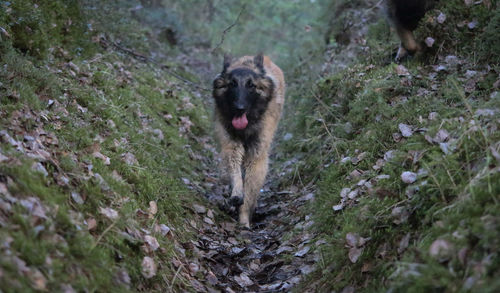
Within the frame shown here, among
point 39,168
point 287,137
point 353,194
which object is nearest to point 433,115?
point 353,194

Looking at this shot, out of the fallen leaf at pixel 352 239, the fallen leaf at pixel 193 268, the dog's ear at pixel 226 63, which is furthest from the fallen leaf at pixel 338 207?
the dog's ear at pixel 226 63

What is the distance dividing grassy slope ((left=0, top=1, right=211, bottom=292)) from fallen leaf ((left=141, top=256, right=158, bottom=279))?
1.4 inches

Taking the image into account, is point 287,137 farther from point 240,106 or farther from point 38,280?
point 38,280

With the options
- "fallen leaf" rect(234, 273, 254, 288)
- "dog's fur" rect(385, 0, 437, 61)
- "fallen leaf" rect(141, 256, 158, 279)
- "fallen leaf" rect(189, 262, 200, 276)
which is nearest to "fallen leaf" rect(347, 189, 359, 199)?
"fallen leaf" rect(234, 273, 254, 288)

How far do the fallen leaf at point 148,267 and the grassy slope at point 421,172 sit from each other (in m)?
1.45

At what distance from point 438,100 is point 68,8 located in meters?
6.59

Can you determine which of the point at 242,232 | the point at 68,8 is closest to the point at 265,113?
the point at 242,232

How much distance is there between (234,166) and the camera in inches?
263

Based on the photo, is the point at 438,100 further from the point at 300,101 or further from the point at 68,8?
the point at 68,8

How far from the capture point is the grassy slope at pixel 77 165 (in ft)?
9.56

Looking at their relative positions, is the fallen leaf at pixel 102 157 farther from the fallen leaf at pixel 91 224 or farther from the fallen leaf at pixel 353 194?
the fallen leaf at pixel 353 194

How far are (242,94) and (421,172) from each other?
3.31 metres

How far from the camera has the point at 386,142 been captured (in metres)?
5.37

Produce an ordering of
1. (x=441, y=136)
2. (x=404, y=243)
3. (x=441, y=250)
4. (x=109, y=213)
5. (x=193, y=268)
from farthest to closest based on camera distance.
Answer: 1. (x=193, y=268)
2. (x=441, y=136)
3. (x=109, y=213)
4. (x=404, y=243)
5. (x=441, y=250)
